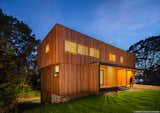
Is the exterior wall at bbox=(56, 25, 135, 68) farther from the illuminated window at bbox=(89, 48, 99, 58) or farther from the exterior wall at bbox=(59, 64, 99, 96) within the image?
the exterior wall at bbox=(59, 64, 99, 96)

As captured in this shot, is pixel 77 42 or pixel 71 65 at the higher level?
pixel 77 42

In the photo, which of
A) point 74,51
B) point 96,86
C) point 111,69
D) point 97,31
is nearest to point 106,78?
point 111,69

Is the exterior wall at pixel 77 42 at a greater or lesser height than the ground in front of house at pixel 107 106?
greater

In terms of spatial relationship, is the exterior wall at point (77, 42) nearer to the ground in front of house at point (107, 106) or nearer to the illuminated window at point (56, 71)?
the illuminated window at point (56, 71)

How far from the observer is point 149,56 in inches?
1308

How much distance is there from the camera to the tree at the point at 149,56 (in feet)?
104

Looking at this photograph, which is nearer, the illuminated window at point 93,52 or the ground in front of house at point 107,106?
the ground in front of house at point 107,106

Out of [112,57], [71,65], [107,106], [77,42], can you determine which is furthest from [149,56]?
[107,106]

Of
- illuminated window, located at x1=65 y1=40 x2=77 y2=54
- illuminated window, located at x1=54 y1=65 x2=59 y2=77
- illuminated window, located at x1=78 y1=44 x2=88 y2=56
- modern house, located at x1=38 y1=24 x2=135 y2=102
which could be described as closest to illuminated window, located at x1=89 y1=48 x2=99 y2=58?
modern house, located at x1=38 y1=24 x2=135 y2=102

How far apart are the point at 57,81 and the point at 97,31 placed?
17687 cm

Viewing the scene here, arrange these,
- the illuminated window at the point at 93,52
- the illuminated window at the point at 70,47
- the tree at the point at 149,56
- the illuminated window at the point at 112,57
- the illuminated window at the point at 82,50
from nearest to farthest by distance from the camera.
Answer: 1. the illuminated window at the point at 70,47
2. the illuminated window at the point at 82,50
3. the illuminated window at the point at 93,52
4. the illuminated window at the point at 112,57
5. the tree at the point at 149,56

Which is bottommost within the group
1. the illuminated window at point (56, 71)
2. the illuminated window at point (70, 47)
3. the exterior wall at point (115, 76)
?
the exterior wall at point (115, 76)

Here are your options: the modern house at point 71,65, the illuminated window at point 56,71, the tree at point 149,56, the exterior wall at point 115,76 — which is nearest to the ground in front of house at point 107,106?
the modern house at point 71,65

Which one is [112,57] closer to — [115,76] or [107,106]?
[115,76]
